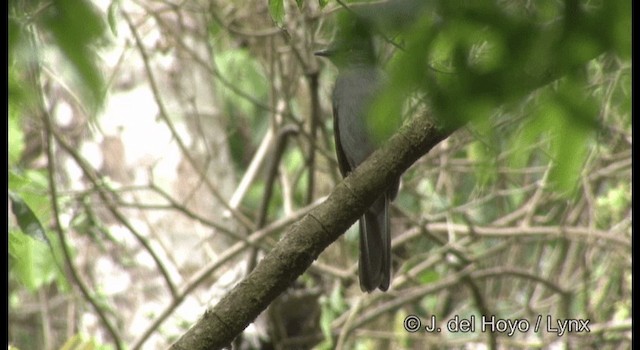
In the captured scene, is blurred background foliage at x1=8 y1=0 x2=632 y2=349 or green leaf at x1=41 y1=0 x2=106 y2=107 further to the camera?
blurred background foliage at x1=8 y1=0 x2=632 y2=349

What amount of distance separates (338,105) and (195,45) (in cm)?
226

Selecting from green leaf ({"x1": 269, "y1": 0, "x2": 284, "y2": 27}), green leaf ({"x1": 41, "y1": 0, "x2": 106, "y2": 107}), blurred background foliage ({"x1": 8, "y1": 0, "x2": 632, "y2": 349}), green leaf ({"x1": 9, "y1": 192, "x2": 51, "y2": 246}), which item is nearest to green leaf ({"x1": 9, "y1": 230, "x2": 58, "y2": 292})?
blurred background foliage ({"x1": 8, "y1": 0, "x2": 632, "y2": 349})

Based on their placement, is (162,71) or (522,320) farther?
(162,71)

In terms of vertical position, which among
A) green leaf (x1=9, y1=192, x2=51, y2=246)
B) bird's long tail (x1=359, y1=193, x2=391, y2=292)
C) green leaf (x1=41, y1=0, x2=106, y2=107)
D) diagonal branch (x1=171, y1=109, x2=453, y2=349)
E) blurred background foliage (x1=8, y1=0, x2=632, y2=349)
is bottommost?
green leaf (x1=41, y1=0, x2=106, y2=107)

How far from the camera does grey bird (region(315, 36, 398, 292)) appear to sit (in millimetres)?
3756

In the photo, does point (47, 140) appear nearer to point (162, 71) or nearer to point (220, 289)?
point (220, 289)

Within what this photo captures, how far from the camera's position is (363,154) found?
176 inches

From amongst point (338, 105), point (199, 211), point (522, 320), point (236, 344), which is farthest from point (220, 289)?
point (522, 320)

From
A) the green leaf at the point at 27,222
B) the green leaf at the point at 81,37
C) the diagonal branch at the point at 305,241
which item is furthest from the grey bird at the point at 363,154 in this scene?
the green leaf at the point at 81,37

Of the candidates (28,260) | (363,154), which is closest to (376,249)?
(363,154)

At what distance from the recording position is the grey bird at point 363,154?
3.76 metres

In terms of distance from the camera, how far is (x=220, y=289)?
203 inches

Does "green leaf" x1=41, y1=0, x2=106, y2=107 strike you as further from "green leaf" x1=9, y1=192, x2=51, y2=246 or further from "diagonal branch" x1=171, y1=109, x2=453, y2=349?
"green leaf" x1=9, y1=192, x2=51, y2=246
